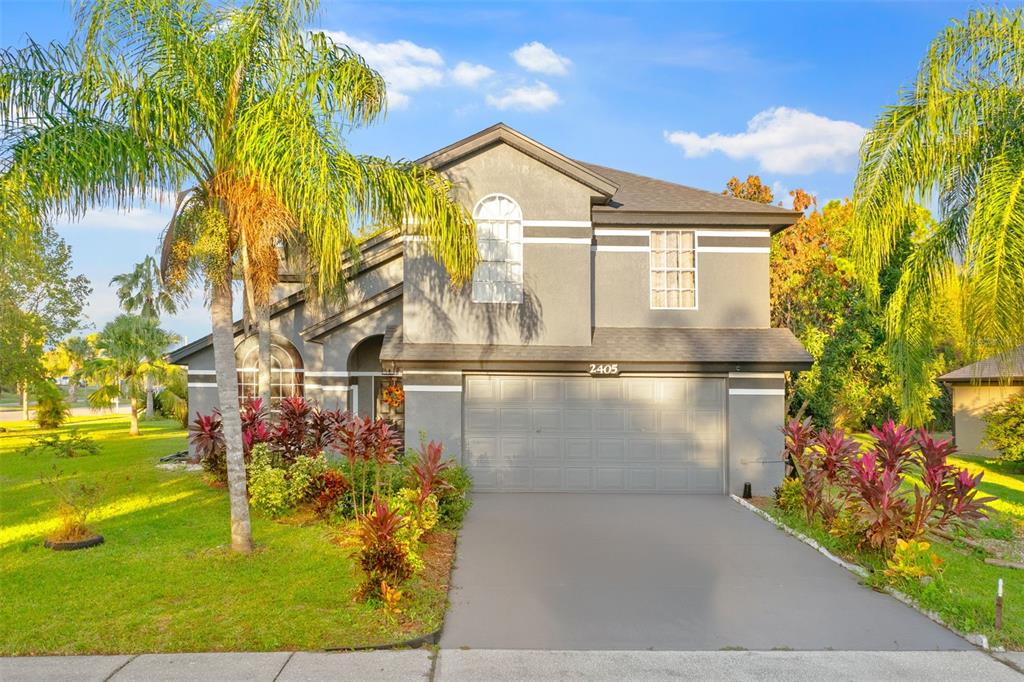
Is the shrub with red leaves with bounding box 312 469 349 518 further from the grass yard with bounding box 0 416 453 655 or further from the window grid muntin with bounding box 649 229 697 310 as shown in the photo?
the window grid muntin with bounding box 649 229 697 310

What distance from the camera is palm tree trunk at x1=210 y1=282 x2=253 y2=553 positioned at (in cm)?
933

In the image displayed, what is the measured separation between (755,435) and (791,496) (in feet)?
7.08

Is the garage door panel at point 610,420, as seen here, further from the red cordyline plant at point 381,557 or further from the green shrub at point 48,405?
the green shrub at point 48,405

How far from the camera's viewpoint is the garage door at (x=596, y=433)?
48.0 feet

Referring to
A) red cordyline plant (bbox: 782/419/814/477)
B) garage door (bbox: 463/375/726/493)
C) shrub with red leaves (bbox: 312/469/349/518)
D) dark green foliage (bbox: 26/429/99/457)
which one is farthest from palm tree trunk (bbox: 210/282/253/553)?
dark green foliage (bbox: 26/429/99/457)

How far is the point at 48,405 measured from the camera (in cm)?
3066

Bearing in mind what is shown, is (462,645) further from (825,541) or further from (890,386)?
(890,386)

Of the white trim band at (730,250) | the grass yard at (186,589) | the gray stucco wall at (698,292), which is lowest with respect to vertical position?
the grass yard at (186,589)

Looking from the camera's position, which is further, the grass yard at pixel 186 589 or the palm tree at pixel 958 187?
the palm tree at pixel 958 187

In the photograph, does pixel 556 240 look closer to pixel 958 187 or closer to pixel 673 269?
pixel 673 269

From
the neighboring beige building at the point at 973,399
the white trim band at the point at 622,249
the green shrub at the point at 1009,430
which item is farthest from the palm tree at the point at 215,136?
the neighboring beige building at the point at 973,399

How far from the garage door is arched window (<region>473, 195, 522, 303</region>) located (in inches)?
69.9

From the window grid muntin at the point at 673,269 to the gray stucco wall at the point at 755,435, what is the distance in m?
2.25

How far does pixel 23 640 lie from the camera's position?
642 cm
